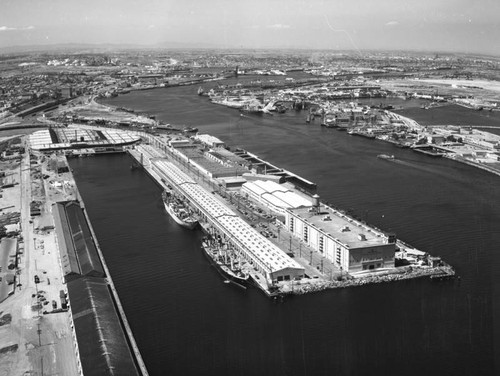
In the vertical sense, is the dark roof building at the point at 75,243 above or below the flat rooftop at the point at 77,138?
below

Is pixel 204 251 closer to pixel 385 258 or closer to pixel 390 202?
pixel 385 258

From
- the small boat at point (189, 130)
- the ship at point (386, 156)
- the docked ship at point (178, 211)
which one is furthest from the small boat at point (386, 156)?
the small boat at point (189, 130)

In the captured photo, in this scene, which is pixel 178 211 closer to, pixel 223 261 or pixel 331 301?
pixel 223 261

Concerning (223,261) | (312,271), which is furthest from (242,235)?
(312,271)

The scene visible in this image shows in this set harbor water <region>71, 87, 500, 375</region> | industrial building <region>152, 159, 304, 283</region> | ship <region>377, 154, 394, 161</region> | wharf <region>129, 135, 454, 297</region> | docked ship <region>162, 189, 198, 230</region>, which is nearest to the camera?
harbor water <region>71, 87, 500, 375</region>

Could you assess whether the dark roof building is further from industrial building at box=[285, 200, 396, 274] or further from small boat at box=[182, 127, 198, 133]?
small boat at box=[182, 127, 198, 133]

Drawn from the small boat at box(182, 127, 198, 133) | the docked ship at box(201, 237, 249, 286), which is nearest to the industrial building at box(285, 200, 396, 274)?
the docked ship at box(201, 237, 249, 286)

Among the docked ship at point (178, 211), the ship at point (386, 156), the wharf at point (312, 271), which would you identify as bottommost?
the wharf at point (312, 271)

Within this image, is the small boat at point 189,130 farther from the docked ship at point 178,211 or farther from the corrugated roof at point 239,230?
the docked ship at point 178,211
